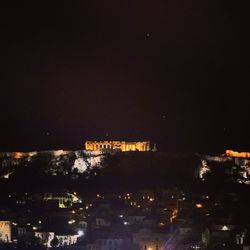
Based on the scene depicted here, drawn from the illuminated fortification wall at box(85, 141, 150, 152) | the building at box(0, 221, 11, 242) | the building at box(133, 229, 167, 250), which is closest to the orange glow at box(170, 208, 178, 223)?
the building at box(133, 229, 167, 250)

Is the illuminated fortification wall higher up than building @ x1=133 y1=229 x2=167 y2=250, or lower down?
higher up

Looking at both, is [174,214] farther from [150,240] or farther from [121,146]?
[121,146]

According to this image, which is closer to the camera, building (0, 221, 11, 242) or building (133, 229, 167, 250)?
building (133, 229, 167, 250)

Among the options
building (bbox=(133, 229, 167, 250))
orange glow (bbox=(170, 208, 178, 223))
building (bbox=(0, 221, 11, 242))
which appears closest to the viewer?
building (bbox=(133, 229, 167, 250))

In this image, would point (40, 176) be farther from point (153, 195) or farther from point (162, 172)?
point (153, 195)

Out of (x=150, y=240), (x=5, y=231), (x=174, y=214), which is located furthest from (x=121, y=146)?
(x=150, y=240)

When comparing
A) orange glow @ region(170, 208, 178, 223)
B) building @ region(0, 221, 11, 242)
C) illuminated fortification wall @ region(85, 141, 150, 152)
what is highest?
illuminated fortification wall @ region(85, 141, 150, 152)

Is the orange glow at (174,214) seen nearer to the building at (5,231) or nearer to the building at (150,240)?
the building at (150,240)

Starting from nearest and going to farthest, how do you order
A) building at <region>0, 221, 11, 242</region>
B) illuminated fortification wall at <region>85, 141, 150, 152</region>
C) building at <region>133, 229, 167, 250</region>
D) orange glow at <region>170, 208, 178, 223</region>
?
building at <region>133, 229, 167, 250</region>
building at <region>0, 221, 11, 242</region>
orange glow at <region>170, 208, 178, 223</region>
illuminated fortification wall at <region>85, 141, 150, 152</region>

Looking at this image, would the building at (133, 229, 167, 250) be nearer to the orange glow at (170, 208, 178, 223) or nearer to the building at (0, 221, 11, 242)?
the orange glow at (170, 208, 178, 223)
